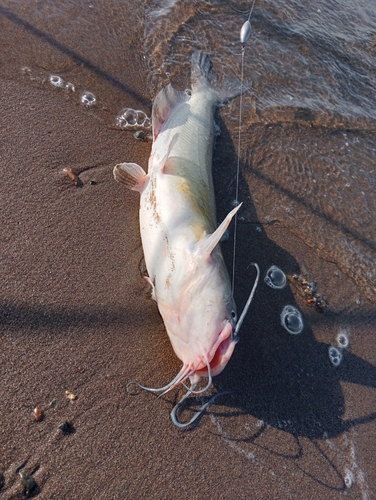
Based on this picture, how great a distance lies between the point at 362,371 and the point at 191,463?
180cm

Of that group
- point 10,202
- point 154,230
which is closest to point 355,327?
point 154,230

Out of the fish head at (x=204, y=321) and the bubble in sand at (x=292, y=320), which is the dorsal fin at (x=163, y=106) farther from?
the bubble in sand at (x=292, y=320)

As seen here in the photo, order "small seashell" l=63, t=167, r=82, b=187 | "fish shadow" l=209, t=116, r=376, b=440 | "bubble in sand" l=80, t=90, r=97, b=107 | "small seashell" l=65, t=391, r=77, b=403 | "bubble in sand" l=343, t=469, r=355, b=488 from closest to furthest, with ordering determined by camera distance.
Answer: "small seashell" l=65, t=391, r=77, b=403, "bubble in sand" l=343, t=469, r=355, b=488, "fish shadow" l=209, t=116, r=376, b=440, "small seashell" l=63, t=167, r=82, b=187, "bubble in sand" l=80, t=90, r=97, b=107

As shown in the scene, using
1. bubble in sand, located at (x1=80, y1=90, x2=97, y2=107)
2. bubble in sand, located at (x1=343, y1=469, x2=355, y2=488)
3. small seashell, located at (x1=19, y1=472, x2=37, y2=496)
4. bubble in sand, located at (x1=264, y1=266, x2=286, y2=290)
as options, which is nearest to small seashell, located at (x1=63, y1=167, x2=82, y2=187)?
bubble in sand, located at (x1=80, y1=90, x2=97, y2=107)

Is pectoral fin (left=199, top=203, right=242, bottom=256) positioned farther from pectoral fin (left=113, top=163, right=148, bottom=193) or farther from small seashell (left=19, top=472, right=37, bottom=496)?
small seashell (left=19, top=472, right=37, bottom=496)

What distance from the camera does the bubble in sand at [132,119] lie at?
4305 mm

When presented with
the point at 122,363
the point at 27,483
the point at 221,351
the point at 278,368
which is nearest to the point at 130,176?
the point at 122,363

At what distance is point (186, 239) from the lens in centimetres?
294

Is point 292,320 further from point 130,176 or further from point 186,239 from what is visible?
point 130,176

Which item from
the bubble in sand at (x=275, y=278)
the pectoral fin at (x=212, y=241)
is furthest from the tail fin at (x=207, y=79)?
the pectoral fin at (x=212, y=241)

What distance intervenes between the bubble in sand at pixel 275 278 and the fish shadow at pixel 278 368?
0.15 ft

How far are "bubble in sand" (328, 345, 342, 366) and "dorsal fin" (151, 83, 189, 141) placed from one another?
2.78m

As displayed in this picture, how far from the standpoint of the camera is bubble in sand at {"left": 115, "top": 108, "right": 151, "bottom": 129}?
430cm

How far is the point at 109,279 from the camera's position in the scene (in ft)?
10.5
